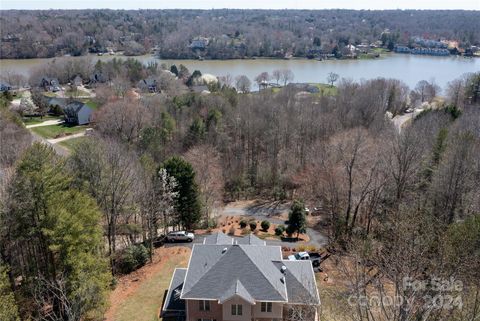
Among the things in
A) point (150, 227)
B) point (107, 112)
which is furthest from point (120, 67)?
point (150, 227)

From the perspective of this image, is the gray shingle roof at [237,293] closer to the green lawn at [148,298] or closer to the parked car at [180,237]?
the green lawn at [148,298]

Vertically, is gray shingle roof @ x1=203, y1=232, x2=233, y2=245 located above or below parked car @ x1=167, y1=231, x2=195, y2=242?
above

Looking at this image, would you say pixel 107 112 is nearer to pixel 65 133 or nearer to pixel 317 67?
pixel 65 133

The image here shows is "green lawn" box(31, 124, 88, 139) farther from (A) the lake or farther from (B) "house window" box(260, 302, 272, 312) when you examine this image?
(A) the lake

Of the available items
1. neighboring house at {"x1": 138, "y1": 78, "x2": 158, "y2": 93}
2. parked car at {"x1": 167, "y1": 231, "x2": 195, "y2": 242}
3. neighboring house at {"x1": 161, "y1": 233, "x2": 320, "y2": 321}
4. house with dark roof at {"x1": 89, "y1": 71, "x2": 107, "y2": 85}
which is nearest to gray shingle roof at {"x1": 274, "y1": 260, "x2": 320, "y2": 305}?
neighboring house at {"x1": 161, "y1": 233, "x2": 320, "y2": 321}

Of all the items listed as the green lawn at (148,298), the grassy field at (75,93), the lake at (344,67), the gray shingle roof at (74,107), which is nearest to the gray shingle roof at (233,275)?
the green lawn at (148,298)

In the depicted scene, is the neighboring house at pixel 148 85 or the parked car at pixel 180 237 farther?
the neighboring house at pixel 148 85
